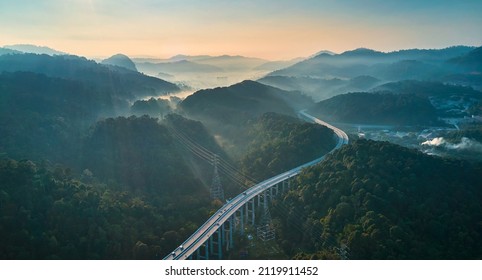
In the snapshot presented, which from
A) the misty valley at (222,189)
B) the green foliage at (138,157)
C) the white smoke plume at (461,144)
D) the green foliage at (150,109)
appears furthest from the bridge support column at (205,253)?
the green foliage at (150,109)

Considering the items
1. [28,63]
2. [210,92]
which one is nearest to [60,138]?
[210,92]

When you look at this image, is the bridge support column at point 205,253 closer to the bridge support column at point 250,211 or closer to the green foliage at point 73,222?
the green foliage at point 73,222

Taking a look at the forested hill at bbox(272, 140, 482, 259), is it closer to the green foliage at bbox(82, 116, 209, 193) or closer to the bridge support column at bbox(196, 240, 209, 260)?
the bridge support column at bbox(196, 240, 209, 260)

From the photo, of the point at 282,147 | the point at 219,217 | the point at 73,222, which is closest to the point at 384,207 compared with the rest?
the point at 219,217

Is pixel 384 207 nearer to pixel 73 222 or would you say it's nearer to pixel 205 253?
pixel 205 253

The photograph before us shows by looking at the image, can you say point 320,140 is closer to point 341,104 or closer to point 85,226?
point 85,226
